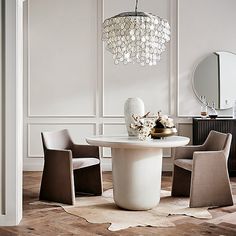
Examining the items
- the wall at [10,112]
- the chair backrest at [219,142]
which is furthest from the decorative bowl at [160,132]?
the wall at [10,112]

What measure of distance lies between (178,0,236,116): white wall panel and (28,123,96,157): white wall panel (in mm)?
1417

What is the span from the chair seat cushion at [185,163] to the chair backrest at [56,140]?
1262 millimetres

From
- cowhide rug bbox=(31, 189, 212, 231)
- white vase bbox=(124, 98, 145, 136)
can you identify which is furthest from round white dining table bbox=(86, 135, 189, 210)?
white vase bbox=(124, 98, 145, 136)

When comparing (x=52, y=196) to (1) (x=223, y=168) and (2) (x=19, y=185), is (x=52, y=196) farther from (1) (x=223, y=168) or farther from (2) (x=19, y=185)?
(1) (x=223, y=168)

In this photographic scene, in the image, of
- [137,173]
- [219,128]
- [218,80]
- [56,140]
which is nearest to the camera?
[137,173]

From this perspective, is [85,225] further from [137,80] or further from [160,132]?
[137,80]

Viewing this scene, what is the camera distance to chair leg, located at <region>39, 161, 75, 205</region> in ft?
14.0

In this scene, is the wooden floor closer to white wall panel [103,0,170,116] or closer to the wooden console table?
the wooden console table

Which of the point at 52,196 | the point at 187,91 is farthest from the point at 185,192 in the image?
the point at 187,91

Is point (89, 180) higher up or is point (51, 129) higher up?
point (51, 129)

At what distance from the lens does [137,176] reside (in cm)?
392

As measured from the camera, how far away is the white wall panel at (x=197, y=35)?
6.36m

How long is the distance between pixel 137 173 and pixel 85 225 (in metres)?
0.70

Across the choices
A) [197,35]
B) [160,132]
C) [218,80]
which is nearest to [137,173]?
[160,132]
